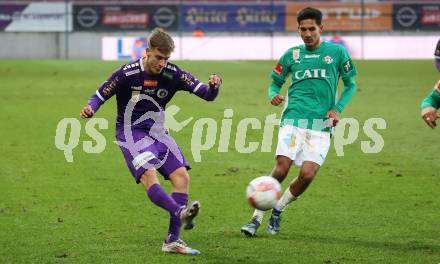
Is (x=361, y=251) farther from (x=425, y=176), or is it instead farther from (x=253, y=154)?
(x=253, y=154)

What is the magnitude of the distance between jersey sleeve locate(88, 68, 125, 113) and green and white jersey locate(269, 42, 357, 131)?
182 centimetres

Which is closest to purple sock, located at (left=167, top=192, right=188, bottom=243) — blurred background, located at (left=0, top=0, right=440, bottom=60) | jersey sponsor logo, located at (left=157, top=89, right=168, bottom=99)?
jersey sponsor logo, located at (left=157, top=89, right=168, bottom=99)

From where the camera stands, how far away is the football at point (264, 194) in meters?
8.88

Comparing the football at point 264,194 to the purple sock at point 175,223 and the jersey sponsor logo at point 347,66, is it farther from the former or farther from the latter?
the jersey sponsor logo at point 347,66

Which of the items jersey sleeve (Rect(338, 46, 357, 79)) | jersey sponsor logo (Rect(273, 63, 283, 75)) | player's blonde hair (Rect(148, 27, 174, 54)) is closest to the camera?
player's blonde hair (Rect(148, 27, 174, 54))

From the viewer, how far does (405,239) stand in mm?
9383

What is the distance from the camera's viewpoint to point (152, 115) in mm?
9148

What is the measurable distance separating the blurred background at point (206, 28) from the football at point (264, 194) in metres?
31.8

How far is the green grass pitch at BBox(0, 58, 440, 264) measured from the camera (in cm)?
887

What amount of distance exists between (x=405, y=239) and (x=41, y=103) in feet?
47.1

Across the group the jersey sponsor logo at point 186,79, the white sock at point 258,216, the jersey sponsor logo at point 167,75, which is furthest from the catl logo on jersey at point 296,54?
the white sock at point 258,216

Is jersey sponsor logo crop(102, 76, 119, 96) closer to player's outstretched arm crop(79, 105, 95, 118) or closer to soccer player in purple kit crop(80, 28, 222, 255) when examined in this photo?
soccer player in purple kit crop(80, 28, 222, 255)

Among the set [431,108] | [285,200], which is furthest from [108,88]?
[431,108]

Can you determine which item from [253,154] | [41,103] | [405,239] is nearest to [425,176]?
[253,154]
